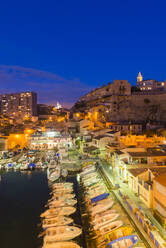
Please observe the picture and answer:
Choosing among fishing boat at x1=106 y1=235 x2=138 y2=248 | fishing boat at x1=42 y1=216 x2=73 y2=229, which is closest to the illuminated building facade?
fishing boat at x1=42 y1=216 x2=73 y2=229

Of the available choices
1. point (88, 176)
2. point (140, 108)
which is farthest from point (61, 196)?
point (140, 108)

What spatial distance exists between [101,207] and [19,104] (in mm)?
84341

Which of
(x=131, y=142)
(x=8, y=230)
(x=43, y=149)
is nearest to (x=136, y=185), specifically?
(x=8, y=230)

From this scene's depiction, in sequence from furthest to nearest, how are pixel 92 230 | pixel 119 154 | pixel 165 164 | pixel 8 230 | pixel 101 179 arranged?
pixel 119 154 < pixel 101 179 < pixel 165 164 < pixel 8 230 < pixel 92 230

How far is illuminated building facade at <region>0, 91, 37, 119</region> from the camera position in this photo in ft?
288

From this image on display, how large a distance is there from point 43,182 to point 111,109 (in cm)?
3092

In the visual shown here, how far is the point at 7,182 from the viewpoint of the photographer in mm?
23156

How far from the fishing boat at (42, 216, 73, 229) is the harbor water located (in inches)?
28.9

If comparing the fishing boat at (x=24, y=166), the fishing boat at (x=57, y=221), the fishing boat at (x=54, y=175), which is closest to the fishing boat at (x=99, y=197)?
the fishing boat at (x=57, y=221)

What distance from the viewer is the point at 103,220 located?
1247 cm

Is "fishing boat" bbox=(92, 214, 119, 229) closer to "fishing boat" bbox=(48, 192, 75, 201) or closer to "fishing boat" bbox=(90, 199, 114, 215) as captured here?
"fishing boat" bbox=(90, 199, 114, 215)

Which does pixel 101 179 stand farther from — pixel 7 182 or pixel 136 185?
pixel 7 182

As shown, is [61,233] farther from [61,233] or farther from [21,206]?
[21,206]

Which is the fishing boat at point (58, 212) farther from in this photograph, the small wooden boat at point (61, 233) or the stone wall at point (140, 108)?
the stone wall at point (140, 108)
